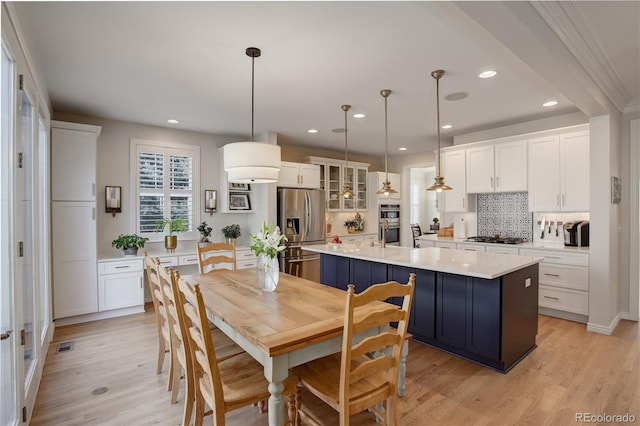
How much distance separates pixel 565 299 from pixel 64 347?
552 centimetres

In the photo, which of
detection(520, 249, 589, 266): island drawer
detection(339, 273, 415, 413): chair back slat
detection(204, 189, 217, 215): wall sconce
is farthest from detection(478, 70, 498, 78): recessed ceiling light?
detection(204, 189, 217, 215): wall sconce

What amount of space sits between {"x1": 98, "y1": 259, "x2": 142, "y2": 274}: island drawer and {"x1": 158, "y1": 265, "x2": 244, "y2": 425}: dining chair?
234 centimetres

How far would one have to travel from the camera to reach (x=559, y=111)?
4.24 metres

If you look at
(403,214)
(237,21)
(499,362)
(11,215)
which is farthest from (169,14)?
(403,214)

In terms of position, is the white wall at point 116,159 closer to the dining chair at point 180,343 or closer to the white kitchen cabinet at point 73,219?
the white kitchen cabinet at point 73,219

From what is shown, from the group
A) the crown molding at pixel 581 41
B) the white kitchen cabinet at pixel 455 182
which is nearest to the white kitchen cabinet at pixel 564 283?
the white kitchen cabinet at pixel 455 182

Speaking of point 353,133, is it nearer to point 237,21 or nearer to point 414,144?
point 414,144

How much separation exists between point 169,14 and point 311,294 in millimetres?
2077

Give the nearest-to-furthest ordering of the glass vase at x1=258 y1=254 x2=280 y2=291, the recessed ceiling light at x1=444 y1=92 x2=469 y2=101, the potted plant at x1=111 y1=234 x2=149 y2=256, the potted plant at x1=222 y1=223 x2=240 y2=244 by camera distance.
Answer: the glass vase at x1=258 y1=254 x2=280 y2=291 < the recessed ceiling light at x1=444 y1=92 x2=469 y2=101 < the potted plant at x1=111 y1=234 x2=149 y2=256 < the potted plant at x1=222 y1=223 x2=240 y2=244

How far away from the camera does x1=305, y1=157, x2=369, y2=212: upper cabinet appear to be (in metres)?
6.31

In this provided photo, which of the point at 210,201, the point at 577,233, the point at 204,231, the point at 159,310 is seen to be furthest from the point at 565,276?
the point at 210,201

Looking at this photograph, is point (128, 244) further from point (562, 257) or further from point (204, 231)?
point (562, 257)

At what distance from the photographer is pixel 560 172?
4.27 metres

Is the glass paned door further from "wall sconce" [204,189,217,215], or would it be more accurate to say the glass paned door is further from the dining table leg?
"wall sconce" [204,189,217,215]
